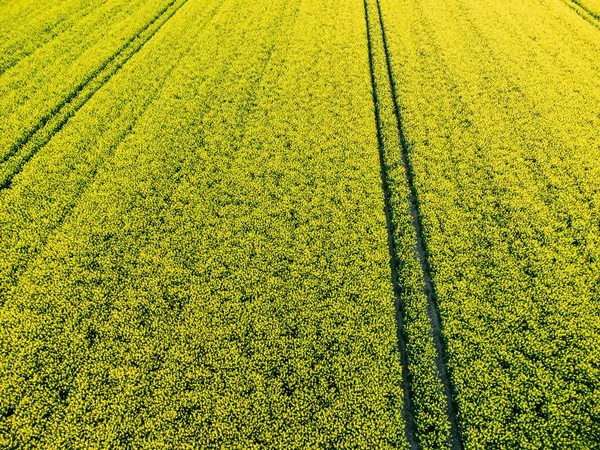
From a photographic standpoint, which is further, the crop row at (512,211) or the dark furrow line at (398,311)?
the crop row at (512,211)

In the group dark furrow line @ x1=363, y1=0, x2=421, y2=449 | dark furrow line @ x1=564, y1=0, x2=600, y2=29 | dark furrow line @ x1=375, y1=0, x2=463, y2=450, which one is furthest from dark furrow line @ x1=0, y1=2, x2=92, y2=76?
dark furrow line @ x1=564, y1=0, x2=600, y2=29

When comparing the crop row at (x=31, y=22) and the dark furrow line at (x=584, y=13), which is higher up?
the dark furrow line at (x=584, y=13)

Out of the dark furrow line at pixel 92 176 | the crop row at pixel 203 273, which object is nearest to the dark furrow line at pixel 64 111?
the crop row at pixel 203 273

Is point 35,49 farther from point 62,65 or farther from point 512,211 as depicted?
point 512,211

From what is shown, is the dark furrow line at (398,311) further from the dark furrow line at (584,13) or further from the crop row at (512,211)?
the dark furrow line at (584,13)

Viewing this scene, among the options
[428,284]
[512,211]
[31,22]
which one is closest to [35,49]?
[31,22]

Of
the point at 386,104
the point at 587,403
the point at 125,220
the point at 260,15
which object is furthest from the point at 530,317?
the point at 260,15

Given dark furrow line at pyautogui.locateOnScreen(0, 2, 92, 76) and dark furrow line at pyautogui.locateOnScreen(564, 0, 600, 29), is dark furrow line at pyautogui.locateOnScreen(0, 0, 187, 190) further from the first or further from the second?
dark furrow line at pyautogui.locateOnScreen(564, 0, 600, 29)

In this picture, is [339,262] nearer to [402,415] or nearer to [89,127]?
[402,415]
